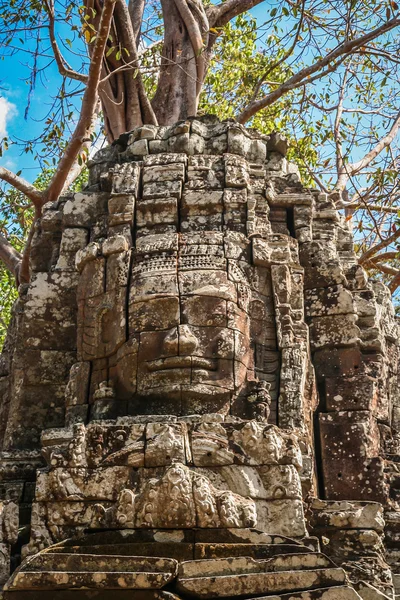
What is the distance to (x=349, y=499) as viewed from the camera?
655 centimetres

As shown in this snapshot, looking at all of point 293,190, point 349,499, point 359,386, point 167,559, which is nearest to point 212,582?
point 167,559

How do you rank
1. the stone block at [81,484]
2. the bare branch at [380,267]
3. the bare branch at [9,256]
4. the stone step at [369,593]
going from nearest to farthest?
the stone step at [369,593] → the stone block at [81,484] → the bare branch at [9,256] → the bare branch at [380,267]

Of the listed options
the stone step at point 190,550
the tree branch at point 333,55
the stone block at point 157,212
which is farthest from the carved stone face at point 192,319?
the tree branch at point 333,55

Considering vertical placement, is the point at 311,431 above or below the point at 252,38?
below

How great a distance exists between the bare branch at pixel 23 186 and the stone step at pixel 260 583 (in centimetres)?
696

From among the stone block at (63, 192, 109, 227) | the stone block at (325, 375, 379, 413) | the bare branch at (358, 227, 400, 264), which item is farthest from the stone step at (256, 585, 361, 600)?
the bare branch at (358, 227, 400, 264)

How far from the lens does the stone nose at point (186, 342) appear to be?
20.4 feet

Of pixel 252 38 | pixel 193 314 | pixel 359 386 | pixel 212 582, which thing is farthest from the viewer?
pixel 252 38

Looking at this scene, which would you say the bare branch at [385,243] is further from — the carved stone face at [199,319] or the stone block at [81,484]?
the stone block at [81,484]

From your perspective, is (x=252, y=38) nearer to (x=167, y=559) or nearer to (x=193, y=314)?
(x=193, y=314)

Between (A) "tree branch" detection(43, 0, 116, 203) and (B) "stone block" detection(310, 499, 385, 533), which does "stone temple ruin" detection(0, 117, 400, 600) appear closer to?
(B) "stone block" detection(310, 499, 385, 533)

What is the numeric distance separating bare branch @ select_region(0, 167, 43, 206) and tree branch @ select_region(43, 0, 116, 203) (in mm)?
147

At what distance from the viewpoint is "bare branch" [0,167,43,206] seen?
412 inches

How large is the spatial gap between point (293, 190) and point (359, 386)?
2.10 m
